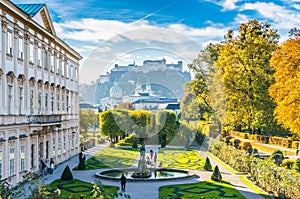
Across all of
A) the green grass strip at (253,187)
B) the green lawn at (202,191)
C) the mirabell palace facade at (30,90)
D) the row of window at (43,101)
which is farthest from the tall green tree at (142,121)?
the green lawn at (202,191)

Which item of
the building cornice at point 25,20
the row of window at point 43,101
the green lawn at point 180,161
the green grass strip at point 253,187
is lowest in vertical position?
the green grass strip at point 253,187

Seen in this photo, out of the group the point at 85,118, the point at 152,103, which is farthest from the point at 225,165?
the point at 85,118

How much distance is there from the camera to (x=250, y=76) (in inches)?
1841

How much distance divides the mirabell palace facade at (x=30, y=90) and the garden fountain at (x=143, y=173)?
540 centimetres

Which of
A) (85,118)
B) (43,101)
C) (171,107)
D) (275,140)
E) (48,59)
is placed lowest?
(275,140)

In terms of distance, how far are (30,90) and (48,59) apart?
21.0ft

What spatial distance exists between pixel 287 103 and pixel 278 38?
47.6 ft

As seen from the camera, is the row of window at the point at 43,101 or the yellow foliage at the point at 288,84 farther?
the yellow foliage at the point at 288,84

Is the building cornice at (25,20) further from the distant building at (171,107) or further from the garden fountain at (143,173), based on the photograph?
the distant building at (171,107)

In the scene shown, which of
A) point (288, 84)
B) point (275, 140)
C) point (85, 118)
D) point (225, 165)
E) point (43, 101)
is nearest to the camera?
point (43, 101)

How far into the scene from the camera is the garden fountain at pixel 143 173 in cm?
3215

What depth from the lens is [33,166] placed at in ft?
108

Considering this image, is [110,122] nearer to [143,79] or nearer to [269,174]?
[143,79]

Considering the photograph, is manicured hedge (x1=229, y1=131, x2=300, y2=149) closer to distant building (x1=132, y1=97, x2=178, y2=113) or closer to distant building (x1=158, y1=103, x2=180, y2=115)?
distant building (x1=132, y1=97, x2=178, y2=113)
